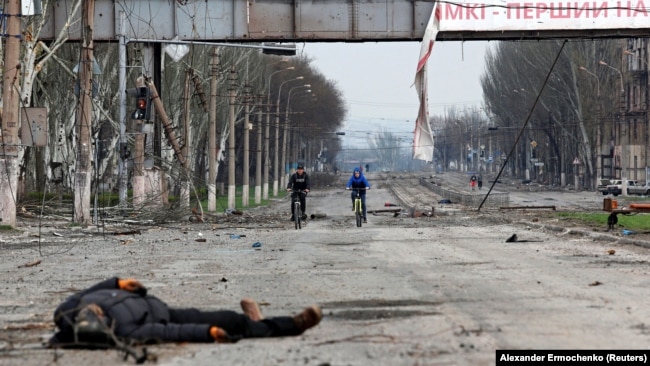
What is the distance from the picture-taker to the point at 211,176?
56.1 meters

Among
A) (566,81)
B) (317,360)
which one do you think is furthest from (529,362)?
(566,81)

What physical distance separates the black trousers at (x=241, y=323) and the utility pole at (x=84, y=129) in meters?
23.0

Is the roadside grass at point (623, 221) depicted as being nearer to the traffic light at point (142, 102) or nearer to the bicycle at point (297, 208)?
the bicycle at point (297, 208)

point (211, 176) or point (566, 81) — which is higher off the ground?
point (566, 81)

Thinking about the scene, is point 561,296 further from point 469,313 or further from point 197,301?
point 197,301

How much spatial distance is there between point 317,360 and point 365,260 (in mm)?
9803

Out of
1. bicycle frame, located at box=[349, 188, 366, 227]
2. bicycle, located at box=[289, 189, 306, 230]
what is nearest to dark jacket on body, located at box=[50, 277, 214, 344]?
bicycle, located at box=[289, 189, 306, 230]

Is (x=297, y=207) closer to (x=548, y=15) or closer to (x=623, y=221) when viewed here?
(x=623, y=221)

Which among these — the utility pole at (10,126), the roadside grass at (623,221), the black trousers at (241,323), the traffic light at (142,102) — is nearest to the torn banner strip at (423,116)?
the roadside grass at (623,221)

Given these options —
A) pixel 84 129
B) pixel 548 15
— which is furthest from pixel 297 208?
pixel 548 15

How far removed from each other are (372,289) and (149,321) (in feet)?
14.1

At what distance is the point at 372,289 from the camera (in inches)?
506

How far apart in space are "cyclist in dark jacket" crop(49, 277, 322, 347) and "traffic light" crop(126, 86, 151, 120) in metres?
26.2

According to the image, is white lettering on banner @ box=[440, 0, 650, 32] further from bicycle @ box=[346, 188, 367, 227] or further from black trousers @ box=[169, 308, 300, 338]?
black trousers @ box=[169, 308, 300, 338]
